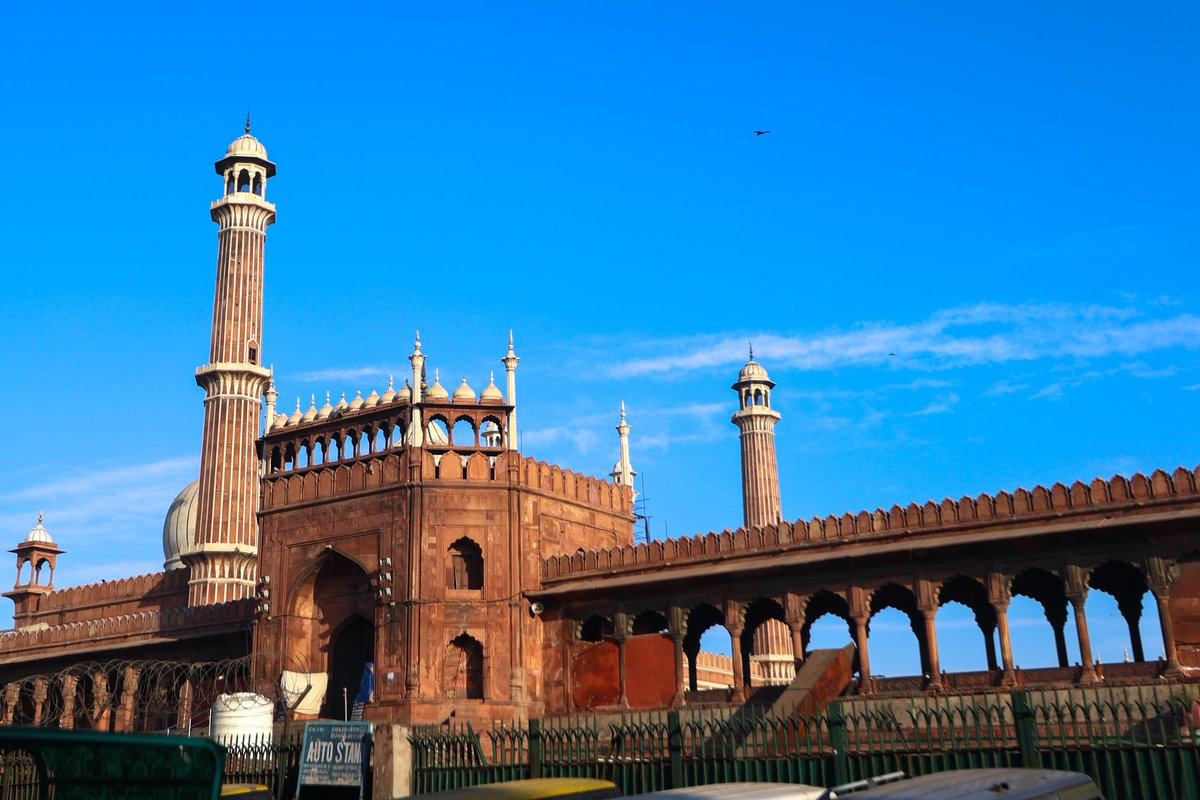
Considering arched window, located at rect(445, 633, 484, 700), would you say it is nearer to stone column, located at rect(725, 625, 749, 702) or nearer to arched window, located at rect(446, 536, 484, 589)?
arched window, located at rect(446, 536, 484, 589)

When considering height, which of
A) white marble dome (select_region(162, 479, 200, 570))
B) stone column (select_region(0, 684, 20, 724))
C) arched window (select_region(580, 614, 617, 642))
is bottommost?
stone column (select_region(0, 684, 20, 724))

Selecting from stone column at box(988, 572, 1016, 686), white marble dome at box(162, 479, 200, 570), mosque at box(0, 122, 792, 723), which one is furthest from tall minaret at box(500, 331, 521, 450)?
white marble dome at box(162, 479, 200, 570)

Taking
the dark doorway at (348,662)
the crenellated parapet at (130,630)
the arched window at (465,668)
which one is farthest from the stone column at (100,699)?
the arched window at (465,668)

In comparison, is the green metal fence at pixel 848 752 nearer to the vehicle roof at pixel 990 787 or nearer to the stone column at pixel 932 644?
the vehicle roof at pixel 990 787

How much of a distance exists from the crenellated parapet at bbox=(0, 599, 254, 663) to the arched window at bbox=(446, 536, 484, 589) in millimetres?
6105

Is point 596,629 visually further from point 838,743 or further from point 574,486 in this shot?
point 838,743

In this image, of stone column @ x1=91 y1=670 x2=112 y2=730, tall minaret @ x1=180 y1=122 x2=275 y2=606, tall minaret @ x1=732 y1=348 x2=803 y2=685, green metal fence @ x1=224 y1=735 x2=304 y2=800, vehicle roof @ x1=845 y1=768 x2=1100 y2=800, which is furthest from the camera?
tall minaret @ x1=732 y1=348 x2=803 y2=685

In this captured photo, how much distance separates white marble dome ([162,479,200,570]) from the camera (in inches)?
1474

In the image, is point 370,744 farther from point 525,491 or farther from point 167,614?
point 167,614

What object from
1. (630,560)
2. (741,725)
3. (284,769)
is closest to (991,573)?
(630,560)

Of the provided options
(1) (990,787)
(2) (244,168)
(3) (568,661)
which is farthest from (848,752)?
(2) (244,168)

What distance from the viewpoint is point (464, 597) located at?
21.6 m

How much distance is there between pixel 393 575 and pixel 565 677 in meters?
3.59

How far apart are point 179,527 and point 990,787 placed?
116 ft
